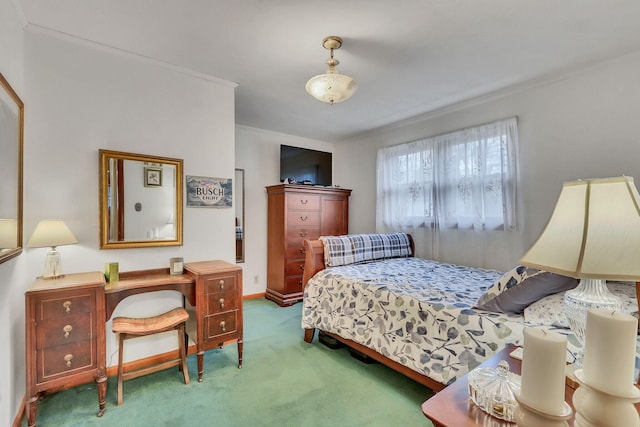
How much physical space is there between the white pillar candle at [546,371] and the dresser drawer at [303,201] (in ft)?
12.0

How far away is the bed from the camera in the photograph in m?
1.58

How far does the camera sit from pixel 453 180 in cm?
352

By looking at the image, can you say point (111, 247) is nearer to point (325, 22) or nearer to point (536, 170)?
point (325, 22)

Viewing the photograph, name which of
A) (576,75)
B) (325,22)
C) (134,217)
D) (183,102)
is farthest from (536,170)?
(134,217)

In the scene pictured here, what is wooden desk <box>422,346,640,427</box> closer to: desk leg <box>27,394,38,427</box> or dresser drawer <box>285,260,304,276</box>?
desk leg <box>27,394,38,427</box>

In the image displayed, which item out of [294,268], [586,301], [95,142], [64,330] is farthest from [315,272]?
[586,301]

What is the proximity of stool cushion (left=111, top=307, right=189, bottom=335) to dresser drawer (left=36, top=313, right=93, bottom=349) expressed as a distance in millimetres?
198

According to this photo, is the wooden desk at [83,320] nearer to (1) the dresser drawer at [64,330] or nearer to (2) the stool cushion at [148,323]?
(1) the dresser drawer at [64,330]

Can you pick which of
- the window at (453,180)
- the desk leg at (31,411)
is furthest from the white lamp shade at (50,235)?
the window at (453,180)

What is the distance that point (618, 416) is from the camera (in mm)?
651

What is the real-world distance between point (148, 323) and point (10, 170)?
130 cm

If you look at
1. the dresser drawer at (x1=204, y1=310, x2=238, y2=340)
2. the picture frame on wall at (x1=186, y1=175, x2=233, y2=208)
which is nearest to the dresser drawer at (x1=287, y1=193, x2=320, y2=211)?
the picture frame on wall at (x1=186, y1=175, x2=233, y2=208)

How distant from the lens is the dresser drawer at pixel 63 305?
1.72 metres

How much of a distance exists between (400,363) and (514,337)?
0.82m
